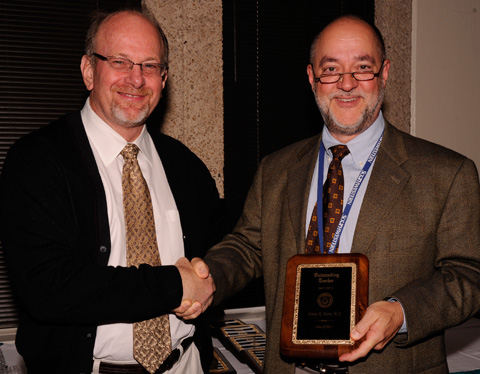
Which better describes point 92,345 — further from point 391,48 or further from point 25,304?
point 391,48

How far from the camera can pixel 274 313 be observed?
202 centimetres

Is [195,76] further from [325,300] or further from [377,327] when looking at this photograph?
[377,327]

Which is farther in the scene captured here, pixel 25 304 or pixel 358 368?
pixel 25 304

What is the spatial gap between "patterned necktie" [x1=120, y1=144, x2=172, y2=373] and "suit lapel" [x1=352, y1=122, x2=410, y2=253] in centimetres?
82

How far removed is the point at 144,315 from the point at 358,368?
0.80 metres

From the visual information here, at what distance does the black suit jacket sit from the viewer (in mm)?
1842

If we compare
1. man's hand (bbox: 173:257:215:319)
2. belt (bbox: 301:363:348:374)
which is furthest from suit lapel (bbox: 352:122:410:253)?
man's hand (bbox: 173:257:215:319)

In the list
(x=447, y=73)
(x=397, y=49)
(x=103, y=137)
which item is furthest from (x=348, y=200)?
(x=447, y=73)

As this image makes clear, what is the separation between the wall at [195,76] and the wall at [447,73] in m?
1.58

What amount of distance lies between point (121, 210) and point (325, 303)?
917 mm

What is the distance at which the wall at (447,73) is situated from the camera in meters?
3.90

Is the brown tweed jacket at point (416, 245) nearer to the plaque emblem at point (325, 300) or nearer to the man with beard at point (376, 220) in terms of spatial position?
the man with beard at point (376, 220)

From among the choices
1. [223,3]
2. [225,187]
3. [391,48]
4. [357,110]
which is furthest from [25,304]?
[391,48]

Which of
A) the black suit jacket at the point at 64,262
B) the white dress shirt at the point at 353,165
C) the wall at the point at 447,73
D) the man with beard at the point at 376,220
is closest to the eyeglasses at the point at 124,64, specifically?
the black suit jacket at the point at 64,262
